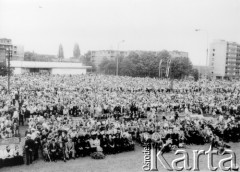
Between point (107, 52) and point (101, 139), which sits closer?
point (101, 139)

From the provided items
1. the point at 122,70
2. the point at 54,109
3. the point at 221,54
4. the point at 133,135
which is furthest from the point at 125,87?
the point at 221,54

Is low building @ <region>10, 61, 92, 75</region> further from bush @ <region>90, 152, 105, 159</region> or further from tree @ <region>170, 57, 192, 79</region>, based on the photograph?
bush @ <region>90, 152, 105, 159</region>

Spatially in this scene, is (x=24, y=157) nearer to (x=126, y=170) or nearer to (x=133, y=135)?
(x=126, y=170)

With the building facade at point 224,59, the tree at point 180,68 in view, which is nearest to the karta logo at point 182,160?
the tree at point 180,68

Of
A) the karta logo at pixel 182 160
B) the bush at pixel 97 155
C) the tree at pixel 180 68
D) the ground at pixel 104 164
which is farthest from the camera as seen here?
the tree at pixel 180 68

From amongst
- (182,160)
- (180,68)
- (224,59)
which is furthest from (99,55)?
(182,160)

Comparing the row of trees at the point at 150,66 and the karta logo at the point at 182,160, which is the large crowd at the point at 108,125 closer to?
the karta logo at the point at 182,160

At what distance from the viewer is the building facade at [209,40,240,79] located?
9731 cm

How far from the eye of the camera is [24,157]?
488 inches

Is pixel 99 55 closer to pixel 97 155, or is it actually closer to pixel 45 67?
pixel 45 67

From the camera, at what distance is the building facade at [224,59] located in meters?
97.3

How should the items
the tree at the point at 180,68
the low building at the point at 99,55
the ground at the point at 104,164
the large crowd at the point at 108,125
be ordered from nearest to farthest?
the ground at the point at 104,164, the large crowd at the point at 108,125, the tree at the point at 180,68, the low building at the point at 99,55

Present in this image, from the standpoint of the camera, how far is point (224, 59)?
9781 cm

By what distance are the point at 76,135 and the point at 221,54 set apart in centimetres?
9253
